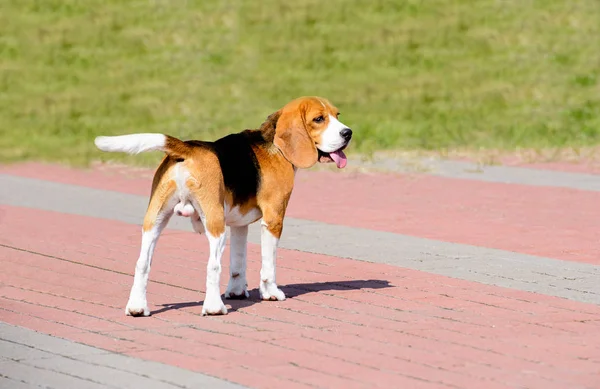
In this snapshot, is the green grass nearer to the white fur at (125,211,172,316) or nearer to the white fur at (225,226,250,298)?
the white fur at (225,226,250,298)

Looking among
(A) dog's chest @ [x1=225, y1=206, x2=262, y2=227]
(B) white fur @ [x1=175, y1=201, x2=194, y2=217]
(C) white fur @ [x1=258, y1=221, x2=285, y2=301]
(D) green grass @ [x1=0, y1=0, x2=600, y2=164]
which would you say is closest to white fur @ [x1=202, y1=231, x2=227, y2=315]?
(B) white fur @ [x1=175, y1=201, x2=194, y2=217]

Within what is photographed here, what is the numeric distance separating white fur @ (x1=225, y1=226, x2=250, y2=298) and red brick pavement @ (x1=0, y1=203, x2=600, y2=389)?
15 centimetres

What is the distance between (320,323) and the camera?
800cm

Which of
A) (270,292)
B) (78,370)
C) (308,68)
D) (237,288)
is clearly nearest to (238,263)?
(237,288)

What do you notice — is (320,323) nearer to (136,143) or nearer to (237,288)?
(237,288)

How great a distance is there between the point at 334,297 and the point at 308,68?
15.8m

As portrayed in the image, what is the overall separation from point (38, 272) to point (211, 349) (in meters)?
3.01

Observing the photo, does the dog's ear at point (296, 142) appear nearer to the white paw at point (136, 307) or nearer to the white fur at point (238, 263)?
the white fur at point (238, 263)

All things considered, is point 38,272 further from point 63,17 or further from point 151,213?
point 63,17

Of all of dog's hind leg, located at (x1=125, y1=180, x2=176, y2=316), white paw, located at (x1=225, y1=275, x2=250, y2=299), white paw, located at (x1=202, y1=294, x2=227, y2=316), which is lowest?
white paw, located at (x1=225, y1=275, x2=250, y2=299)

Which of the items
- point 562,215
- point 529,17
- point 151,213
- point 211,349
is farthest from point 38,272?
point 529,17

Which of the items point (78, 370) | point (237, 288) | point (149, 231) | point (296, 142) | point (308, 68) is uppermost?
point (296, 142)

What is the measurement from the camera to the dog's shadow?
8.65m

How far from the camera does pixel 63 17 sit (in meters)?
25.2
